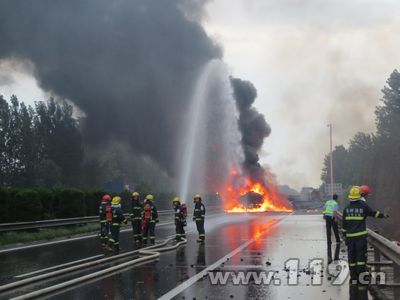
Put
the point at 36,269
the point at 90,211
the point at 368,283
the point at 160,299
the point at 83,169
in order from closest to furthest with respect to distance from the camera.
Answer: the point at 160,299
the point at 368,283
the point at 36,269
the point at 90,211
the point at 83,169

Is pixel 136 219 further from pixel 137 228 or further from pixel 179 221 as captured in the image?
pixel 179 221

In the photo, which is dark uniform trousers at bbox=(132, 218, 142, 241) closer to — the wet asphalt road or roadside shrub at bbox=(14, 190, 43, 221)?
the wet asphalt road

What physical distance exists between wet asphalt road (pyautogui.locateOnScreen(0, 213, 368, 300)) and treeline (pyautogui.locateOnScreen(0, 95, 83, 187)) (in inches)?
2132

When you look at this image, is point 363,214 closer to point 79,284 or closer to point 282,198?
point 79,284

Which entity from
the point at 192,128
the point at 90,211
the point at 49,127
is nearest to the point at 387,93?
the point at 192,128

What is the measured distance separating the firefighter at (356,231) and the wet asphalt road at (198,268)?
40cm

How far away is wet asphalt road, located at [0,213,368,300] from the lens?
8.18m

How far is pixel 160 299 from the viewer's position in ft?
25.4

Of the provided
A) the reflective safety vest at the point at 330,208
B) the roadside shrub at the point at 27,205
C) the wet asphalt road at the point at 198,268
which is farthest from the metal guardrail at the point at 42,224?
the reflective safety vest at the point at 330,208

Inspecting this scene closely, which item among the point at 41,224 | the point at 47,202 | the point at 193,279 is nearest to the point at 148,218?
the point at 41,224

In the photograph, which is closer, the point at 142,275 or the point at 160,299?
the point at 160,299

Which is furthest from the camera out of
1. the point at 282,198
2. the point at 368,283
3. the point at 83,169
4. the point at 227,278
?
the point at 83,169

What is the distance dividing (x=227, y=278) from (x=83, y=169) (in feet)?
226

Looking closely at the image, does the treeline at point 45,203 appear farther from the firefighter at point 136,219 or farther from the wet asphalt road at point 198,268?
the firefighter at point 136,219
